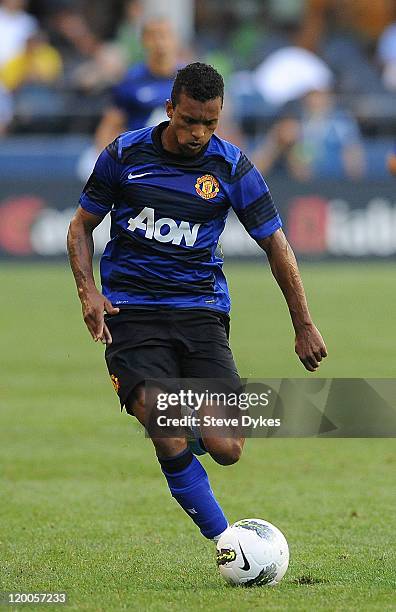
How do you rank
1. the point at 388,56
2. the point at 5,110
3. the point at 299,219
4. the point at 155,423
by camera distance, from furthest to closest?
the point at 388,56 < the point at 5,110 < the point at 299,219 < the point at 155,423

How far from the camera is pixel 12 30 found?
2086 cm

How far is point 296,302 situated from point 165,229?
0.61 m

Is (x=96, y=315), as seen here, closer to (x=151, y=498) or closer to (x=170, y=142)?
(x=170, y=142)

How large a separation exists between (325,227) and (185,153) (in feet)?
44.5

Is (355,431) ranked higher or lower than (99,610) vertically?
higher

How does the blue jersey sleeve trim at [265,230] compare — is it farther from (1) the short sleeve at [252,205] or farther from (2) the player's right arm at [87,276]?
(2) the player's right arm at [87,276]

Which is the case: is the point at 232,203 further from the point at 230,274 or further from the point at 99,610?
the point at 230,274

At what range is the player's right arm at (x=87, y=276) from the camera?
5441 millimetres

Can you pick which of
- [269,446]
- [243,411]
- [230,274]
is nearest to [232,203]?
[243,411]

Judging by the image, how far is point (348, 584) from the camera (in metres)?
5.24

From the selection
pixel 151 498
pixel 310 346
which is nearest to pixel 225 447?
pixel 310 346

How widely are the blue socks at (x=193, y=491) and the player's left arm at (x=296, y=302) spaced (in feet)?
2.04

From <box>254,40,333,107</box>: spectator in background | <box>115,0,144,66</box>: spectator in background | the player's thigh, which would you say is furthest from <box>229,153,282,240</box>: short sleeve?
<box>254,40,333,107</box>: spectator in background

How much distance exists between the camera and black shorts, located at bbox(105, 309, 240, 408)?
552cm
